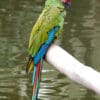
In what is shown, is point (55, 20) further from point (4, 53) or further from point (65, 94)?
point (4, 53)

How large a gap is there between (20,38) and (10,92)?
168cm

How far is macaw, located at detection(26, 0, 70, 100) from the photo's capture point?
1397 mm

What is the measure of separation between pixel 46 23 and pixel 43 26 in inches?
0.7

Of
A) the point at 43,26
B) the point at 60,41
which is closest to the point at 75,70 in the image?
the point at 43,26

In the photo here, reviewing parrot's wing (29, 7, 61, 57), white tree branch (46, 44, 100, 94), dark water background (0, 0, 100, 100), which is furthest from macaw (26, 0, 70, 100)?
dark water background (0, 0, 100, 100)

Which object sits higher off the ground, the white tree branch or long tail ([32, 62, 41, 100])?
the white tree branch

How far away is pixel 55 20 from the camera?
5.06 feet

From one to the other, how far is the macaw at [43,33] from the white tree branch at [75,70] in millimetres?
163

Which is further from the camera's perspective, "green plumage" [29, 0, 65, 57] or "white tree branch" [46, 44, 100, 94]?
"green plumage" [29, 0, 65, 57]

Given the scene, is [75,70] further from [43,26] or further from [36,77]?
[43,26]

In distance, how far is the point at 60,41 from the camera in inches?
195

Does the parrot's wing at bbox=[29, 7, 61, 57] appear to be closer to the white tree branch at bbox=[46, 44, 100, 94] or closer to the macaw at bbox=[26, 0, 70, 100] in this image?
the macaw at bbox=[26, 0, 70, 100]

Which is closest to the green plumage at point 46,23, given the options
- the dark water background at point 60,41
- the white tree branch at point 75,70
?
the white tree branch at point 75,70

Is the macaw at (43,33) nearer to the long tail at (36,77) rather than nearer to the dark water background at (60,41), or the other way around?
the long tail at (36,77)
